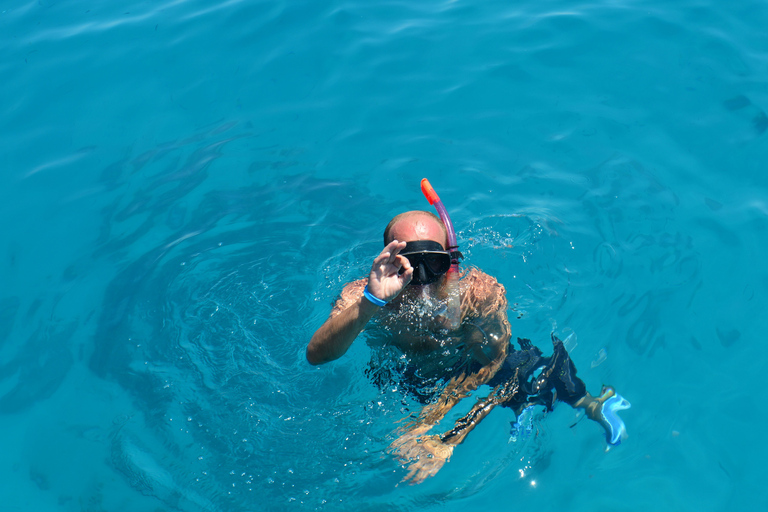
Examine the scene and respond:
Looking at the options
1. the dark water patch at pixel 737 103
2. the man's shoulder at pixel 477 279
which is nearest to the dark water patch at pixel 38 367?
the man's shoulder at pixel 477 279

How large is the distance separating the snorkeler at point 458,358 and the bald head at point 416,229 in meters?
0.01

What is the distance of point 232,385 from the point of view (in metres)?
3.95

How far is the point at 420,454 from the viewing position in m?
3.53

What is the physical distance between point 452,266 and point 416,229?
0.40 meters

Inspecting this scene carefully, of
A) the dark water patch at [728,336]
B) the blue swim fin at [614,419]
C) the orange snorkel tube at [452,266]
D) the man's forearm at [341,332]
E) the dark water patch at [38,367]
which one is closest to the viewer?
the man's forearm at [341,332]

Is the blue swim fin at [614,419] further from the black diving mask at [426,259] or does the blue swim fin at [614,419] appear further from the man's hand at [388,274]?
the man's hand at [388,274]

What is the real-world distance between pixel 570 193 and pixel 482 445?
2.43 m

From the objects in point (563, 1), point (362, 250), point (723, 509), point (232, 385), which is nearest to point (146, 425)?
point (232, 385)

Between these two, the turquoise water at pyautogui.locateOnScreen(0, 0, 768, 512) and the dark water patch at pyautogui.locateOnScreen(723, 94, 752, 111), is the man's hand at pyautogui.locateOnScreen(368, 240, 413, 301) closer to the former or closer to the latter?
the turquoise water at pyautogui.locateOnScreen(0, 0, 768, 512)

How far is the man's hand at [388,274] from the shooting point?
8.98 feet

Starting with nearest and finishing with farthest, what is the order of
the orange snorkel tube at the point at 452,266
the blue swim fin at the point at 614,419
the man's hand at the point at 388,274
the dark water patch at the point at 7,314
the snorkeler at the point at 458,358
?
1. the man's hand at the point at 388,274
2. the orange snorkel tube at the point at 452,266
3. the snorkeler at the point at 458,358
4. the blue swim fin at the point at 614,419
5. the dark water patch at the point at 7,314

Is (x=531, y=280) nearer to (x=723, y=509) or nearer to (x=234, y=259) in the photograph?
(x=723, y=509)

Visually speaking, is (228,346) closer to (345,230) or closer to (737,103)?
(345,230)

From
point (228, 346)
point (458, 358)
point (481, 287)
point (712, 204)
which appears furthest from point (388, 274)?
point (712, 204)
